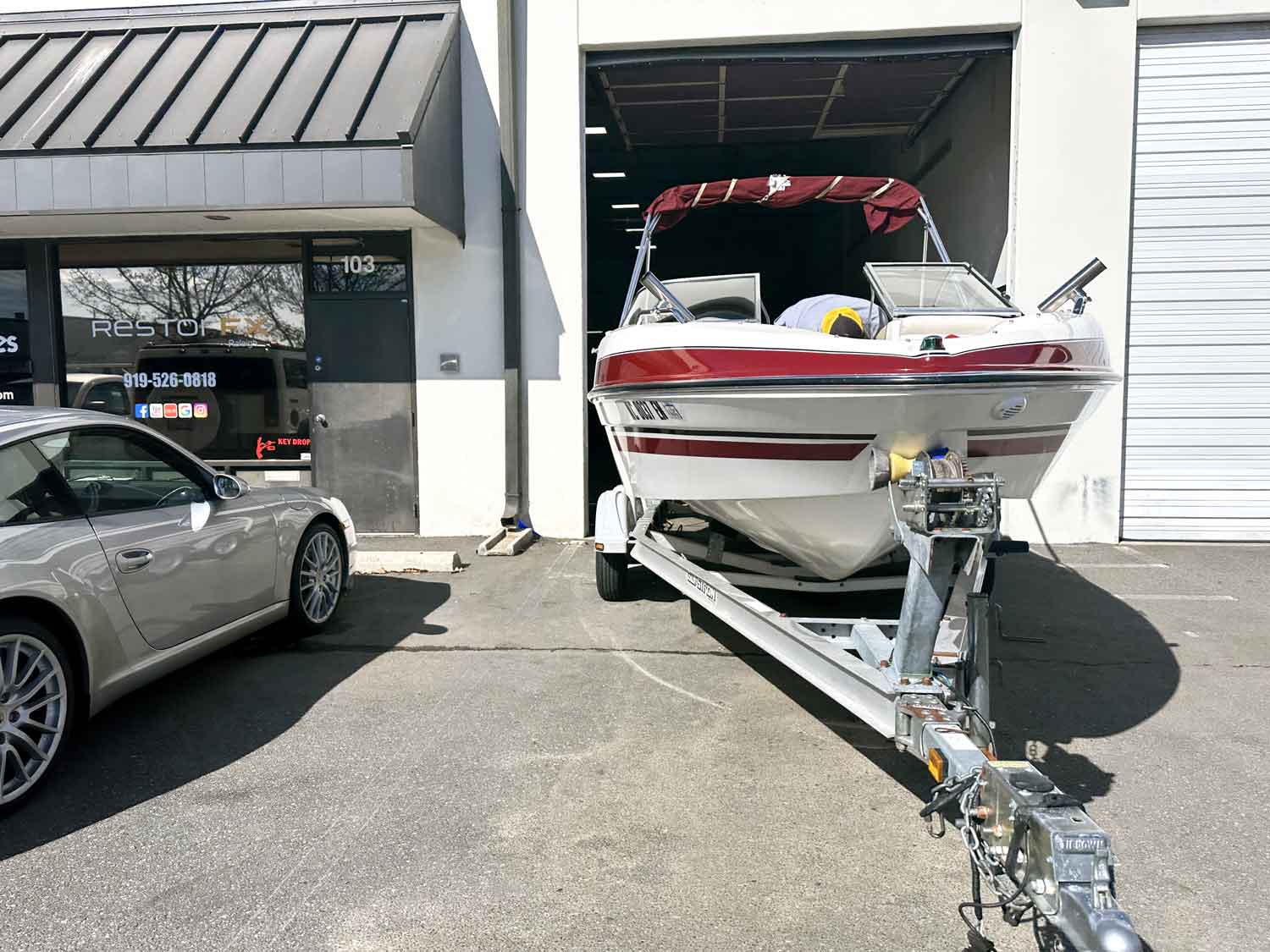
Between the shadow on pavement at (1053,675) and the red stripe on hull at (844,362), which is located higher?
the red stripe on hull at (844,362)

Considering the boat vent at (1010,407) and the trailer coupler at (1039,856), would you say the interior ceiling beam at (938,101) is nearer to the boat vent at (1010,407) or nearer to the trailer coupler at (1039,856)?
the boat vent at (1010,407)

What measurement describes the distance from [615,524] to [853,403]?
279 centimetres

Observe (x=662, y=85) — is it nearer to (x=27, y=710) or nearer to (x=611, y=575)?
(x=611, y=575)

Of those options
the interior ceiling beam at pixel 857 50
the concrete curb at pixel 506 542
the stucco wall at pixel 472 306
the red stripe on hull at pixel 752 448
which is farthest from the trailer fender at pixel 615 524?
the interior ceiling beam at pixel 857 50

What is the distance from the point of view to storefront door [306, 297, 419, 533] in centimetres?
845

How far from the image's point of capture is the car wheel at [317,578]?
5086 mm

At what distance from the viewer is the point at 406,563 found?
702cm

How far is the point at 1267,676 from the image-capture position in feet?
15.2

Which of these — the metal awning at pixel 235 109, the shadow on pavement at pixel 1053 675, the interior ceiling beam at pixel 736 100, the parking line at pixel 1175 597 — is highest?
the interior ceiling beam at pixel 736 100

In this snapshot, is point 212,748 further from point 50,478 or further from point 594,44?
point 594,44

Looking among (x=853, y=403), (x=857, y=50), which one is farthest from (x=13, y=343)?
(x=853, y=403)

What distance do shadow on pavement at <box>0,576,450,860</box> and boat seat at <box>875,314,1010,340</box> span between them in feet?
10.9

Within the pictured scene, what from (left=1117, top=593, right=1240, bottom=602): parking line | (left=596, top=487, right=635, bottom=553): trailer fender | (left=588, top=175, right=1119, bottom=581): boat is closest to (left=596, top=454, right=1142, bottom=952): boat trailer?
(left=588, top=175, right=1119, bottom=581): boat

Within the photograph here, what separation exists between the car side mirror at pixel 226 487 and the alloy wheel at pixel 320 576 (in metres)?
0.67
